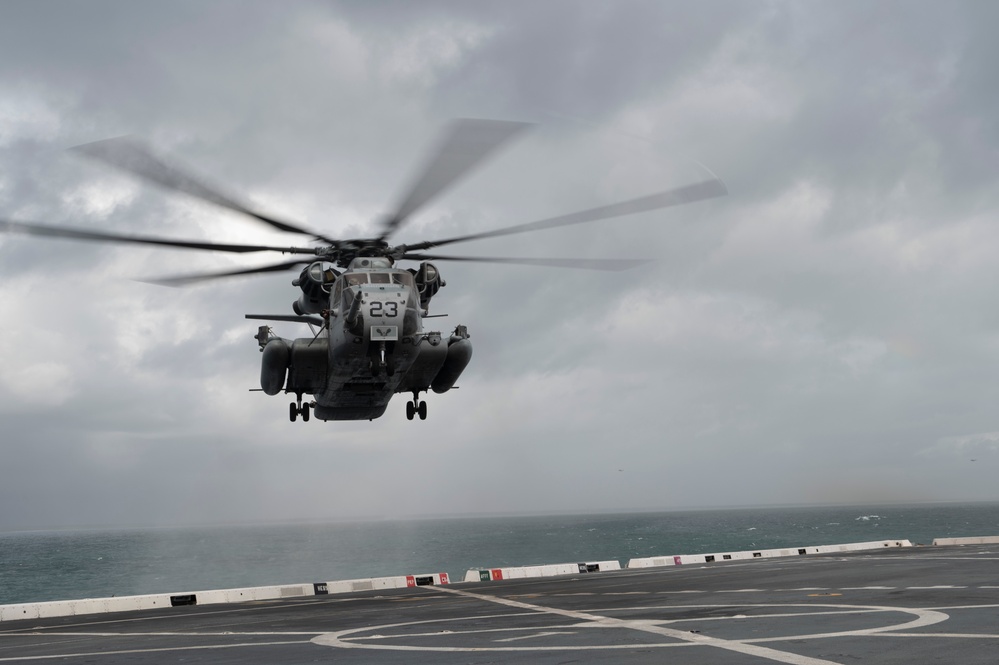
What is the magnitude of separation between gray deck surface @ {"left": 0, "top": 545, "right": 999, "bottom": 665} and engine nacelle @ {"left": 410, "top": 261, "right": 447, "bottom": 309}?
928 cm

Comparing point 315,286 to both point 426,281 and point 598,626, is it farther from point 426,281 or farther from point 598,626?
point 598,626

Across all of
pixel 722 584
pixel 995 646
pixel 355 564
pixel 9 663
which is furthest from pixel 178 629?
pixel 355 564

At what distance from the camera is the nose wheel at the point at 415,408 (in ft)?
90.8

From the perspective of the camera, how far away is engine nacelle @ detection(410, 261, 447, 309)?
24938 mm

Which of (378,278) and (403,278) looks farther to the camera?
(403,278)

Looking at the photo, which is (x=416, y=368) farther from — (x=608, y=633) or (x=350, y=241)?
(x=608, y=633)

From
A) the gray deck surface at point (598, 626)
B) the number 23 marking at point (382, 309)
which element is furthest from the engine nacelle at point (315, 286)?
the gray deck surface at point (598, 626)

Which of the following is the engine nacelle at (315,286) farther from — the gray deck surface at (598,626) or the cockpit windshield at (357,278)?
the gray deck surface at (598,626)

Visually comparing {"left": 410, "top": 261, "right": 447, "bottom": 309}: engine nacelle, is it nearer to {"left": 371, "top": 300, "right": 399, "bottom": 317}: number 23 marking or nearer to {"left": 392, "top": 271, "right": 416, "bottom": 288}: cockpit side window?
{"left": 392, "top": 271, "right": 416, "bottom": 288}: cockpit side window

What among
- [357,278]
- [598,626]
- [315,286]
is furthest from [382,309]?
[598,626]

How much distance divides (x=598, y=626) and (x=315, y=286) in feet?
43.2

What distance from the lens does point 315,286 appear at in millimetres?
25312

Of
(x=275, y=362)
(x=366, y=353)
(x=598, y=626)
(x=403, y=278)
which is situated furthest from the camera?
(x=275, y=362)

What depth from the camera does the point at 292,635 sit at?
19594mm
